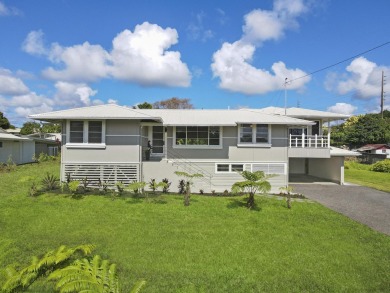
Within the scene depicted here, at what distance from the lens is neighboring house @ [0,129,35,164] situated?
2633cm

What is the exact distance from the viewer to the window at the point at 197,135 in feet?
58.4

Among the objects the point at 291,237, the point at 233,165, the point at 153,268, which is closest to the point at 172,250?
the point at 153,268

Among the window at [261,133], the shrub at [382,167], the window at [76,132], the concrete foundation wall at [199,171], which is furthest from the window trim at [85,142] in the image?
the shrub at [382,167]

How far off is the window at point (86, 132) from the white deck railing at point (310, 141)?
1284 cm

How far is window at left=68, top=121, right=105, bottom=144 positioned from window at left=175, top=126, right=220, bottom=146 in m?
4.63

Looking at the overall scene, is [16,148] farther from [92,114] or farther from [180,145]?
[180,145]

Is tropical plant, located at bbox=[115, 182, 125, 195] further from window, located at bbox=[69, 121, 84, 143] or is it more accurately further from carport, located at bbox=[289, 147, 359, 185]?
carport, located at bbox=[289, 147, 359, 185]

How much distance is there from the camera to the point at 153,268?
709cm

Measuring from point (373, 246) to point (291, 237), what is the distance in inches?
95.8

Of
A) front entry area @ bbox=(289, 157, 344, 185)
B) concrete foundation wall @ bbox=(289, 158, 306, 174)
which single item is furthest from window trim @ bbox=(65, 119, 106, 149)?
concrete foundation wall @ bbox=(289, 158, 306, 174)

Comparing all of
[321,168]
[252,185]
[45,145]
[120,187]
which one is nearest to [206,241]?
[252,185]

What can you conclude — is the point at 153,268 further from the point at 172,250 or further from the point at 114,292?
the point at 114,292

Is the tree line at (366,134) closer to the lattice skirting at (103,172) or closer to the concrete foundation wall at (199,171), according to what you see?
the concrete foundation wall at (199,171)

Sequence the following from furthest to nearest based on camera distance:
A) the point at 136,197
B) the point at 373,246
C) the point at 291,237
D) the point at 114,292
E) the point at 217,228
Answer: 1. the point at 136,197
2. the point at 217,228
3. the point at 291,237
4. the point at 373,246
5. the point at 114,292
